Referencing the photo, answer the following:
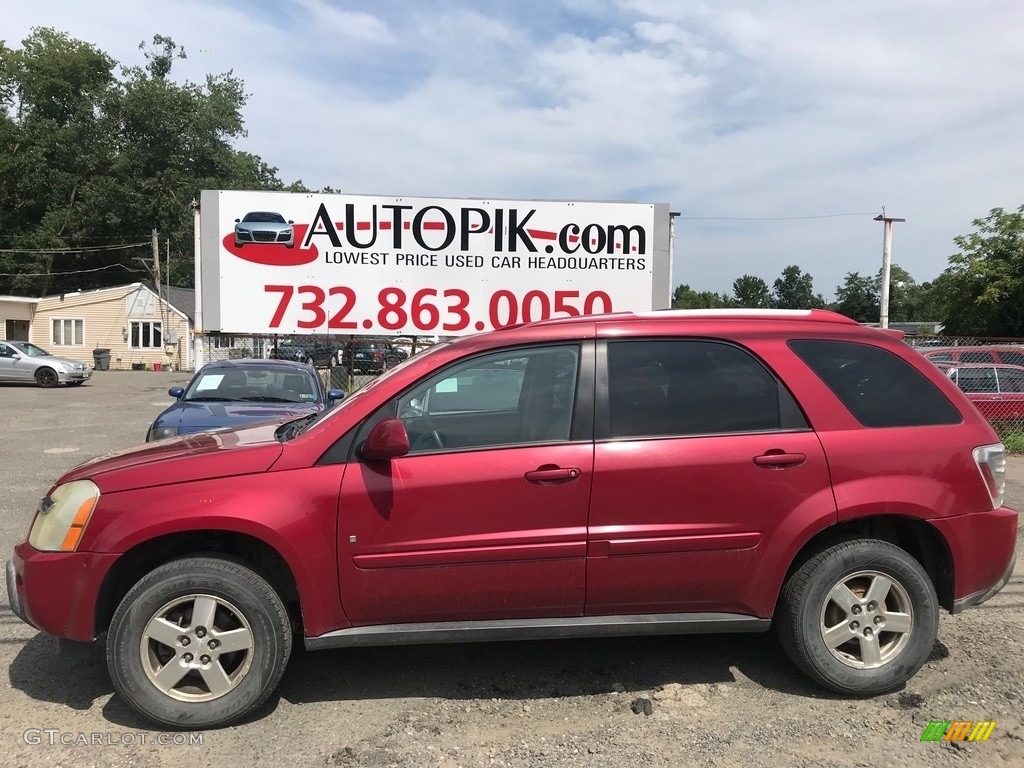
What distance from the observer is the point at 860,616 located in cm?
350

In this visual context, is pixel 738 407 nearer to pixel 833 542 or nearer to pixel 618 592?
pixel 833 542

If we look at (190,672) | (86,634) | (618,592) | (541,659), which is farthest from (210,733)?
(618,592)

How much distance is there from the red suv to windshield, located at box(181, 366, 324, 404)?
4350 mm

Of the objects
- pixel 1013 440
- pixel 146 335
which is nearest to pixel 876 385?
pixel 1013 440

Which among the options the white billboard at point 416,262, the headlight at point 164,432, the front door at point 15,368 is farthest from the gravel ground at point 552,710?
the front door at point 15,368

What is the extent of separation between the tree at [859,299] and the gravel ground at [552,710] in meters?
70.3

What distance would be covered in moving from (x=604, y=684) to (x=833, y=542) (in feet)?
4.28

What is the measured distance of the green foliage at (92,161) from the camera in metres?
47.7

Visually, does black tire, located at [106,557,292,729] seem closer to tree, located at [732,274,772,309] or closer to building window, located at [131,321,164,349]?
building window, located at [131,321,164,349]

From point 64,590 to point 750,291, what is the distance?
9969cm

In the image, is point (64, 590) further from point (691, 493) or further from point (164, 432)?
point (164, 432)

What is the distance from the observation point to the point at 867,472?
11.3 ft

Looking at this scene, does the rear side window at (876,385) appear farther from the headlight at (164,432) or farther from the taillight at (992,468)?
the headlight at (164,432)

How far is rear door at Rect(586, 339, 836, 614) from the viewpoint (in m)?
3.32
